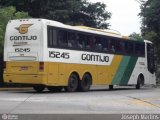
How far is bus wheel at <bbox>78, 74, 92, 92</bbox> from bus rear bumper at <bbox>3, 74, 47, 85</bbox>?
3.36m

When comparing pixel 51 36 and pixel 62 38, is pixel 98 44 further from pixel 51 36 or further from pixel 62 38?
pixel 51 36

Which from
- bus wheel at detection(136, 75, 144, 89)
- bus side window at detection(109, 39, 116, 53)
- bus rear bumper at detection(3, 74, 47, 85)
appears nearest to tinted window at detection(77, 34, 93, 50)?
bus side window at detection(109, 39, 116, 53)

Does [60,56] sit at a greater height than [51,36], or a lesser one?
lesser

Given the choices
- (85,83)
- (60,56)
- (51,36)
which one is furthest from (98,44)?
A: (51,36)

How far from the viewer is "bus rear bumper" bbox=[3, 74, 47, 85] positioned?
84.0 feet

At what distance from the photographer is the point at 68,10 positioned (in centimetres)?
4944

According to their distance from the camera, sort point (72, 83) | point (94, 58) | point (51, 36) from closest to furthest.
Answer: point (51, 36) → point (72, 83) → point (94, 58)

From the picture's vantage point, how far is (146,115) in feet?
47.1

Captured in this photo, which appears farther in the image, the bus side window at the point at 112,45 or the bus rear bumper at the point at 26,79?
the bus side window at the point at 112,45

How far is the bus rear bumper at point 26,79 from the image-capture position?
2561cm

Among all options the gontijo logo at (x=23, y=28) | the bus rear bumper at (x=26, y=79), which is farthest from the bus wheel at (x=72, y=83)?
the gontijo logo at (x=23, y=28)

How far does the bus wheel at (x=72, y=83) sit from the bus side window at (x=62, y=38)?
179 cm

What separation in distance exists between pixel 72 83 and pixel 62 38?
2.44m

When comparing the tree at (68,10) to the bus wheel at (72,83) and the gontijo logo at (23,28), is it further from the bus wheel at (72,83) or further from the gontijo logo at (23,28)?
the gontijo logo at (23,28)
